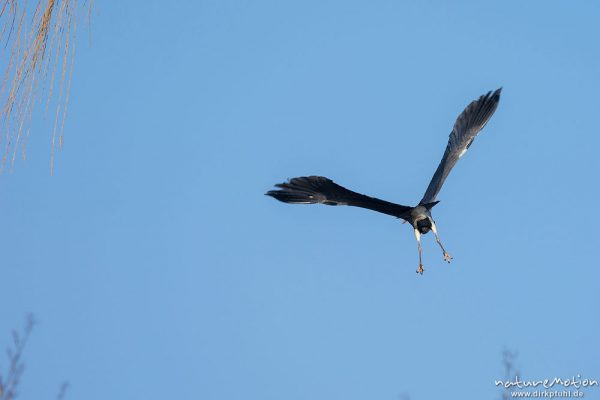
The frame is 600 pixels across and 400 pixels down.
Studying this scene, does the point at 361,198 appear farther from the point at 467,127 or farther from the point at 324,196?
the point at 467,127

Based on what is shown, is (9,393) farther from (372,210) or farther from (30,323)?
(372,210)

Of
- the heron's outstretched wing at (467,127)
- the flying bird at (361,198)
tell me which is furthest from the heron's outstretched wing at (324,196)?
the heron's outstretched wing at (467,127)

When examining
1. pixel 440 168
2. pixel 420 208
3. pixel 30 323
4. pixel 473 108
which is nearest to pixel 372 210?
pixel 420 208

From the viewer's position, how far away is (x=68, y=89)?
158 inches

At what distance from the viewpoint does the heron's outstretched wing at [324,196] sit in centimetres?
1050

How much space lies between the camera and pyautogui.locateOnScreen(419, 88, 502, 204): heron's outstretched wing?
Result: 1215cm

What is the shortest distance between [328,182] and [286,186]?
65cm

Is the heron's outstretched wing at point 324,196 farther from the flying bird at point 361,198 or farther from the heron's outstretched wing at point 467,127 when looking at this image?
the heron's outstretched wing at point 467,127

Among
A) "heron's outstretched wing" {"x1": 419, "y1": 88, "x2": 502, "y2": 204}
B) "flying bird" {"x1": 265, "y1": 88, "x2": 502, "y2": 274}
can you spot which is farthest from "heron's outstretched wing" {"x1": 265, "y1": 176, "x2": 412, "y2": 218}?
"heron's outstretched wing" {"x1": 419, "y1": 88, "x2": 502, "y2": 204}

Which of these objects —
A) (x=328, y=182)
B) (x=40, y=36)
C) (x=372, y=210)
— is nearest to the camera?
(x=40, y=36)

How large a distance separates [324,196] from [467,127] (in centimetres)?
282

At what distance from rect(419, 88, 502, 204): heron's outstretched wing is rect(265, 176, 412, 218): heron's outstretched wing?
140cm

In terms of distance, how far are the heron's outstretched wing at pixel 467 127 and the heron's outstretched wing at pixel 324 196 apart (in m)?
1.40

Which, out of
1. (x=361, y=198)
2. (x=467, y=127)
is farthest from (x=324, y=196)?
(x=467, y=127)
